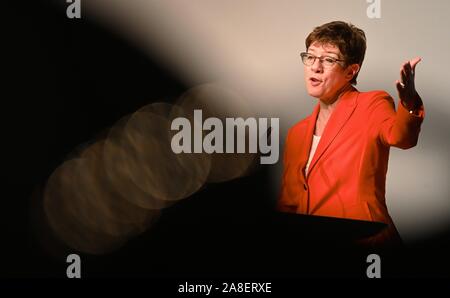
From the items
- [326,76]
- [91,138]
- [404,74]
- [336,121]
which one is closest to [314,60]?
[326,76]

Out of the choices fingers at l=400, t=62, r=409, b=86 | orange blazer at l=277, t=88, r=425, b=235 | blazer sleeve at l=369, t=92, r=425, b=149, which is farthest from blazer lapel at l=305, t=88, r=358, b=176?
fingers at l=400, t=62, r=409, b=86

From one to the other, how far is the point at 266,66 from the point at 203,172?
59cm

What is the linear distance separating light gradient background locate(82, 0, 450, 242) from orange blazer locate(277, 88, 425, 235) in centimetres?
6

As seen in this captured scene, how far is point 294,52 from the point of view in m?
2.49

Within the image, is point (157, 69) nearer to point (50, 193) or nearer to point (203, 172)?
point (203, 172)

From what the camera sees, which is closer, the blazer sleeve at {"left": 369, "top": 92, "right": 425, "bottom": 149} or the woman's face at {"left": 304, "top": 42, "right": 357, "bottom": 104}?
the blazer sleeve at {"left": 369, "top": 92, "right": 425, "bottom": 149}

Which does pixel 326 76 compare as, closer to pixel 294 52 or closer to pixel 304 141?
pixel 294 52

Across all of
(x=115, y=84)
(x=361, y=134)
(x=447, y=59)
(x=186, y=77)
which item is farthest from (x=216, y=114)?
(x=447, y=59)

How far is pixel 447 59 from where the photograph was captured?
2.46 meters

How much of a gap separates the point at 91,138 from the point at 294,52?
1.06 meters

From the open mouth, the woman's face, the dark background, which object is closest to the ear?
the woman's face

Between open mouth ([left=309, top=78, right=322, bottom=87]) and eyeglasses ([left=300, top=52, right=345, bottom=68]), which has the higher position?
eyeglasses ([left=300, top=52, right=345, bottom=68])

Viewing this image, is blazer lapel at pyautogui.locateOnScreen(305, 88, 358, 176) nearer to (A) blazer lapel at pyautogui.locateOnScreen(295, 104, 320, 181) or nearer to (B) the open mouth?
(A) blazer lapel at pyautogui.locateOnScreen(295, 104, 320, 181)

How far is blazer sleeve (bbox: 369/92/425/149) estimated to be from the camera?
236cm
